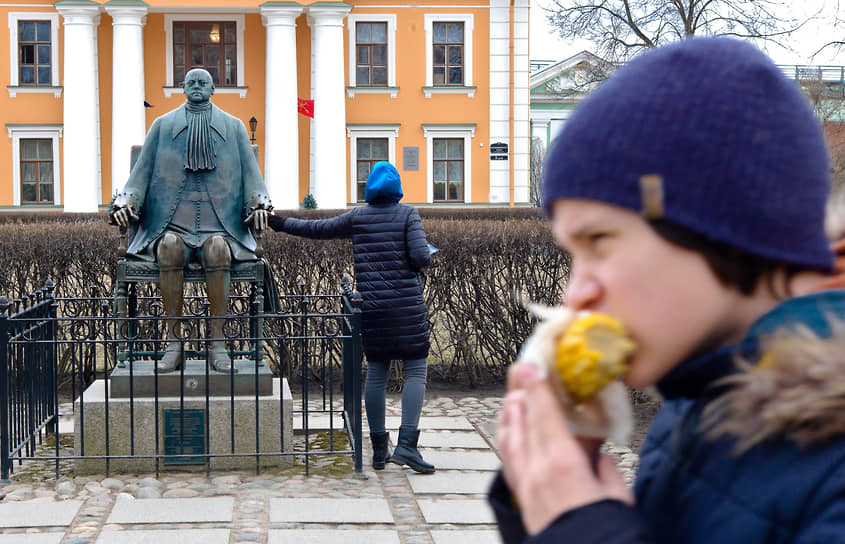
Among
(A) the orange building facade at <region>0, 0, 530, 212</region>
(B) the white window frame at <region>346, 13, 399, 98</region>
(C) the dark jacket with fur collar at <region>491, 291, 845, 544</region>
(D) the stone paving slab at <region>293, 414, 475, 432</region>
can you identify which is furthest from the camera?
(B) the white window frame at <region>346, 13, 399, 98</region>

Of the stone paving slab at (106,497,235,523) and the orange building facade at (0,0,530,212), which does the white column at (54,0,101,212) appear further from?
the stone paving slab at (106,497,235,523)

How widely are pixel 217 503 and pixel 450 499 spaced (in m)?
1.26

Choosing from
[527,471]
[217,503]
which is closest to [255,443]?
[217,503]

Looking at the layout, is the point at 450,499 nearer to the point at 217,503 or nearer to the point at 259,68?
the point at 217,503

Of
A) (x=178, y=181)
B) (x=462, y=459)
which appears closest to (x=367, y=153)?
(x=178, y=181)

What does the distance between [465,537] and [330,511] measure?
78 centimetres

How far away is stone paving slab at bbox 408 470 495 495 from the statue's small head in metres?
2.81

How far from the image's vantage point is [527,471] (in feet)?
3.27

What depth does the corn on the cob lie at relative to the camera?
97cm

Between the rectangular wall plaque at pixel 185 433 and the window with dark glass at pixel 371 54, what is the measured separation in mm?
23614

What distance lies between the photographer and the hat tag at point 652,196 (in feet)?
3.14

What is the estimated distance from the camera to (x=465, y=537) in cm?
496

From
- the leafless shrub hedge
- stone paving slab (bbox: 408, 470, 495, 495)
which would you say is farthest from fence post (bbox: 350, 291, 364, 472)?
the leafless shrub hedge

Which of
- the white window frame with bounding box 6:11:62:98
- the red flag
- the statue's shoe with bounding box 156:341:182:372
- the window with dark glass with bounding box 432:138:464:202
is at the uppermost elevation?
the white window frame with bounding box 6:11:62:98
